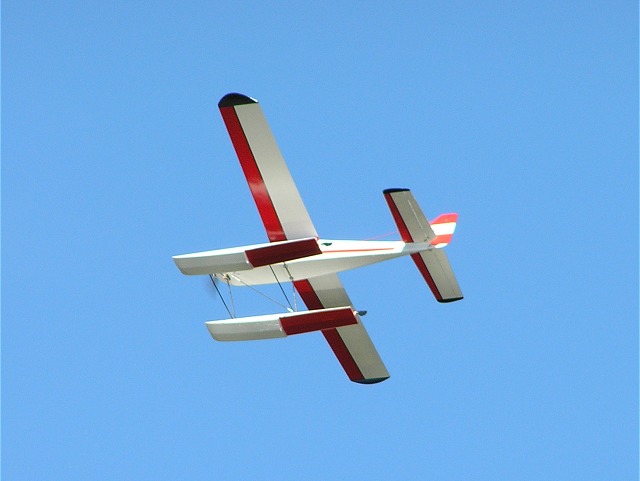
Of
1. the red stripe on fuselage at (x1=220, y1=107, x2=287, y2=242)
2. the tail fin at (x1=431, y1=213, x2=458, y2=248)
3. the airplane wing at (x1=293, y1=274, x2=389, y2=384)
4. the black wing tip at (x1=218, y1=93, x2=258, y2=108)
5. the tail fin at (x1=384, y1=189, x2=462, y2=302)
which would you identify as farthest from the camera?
the airplane wing at (x1=293, y1=274, x2=389, y2=384)

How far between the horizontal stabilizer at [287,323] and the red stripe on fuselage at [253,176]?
2.17 m

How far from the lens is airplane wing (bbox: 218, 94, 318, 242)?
89.2 ft

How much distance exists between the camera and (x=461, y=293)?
94.8 ft

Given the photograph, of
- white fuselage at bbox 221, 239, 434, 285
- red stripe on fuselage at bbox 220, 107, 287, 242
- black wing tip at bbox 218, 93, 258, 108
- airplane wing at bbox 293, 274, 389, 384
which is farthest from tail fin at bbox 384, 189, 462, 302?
black wing tip at bbox 218, 93, 258, 108

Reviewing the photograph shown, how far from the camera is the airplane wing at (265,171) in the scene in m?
27.2

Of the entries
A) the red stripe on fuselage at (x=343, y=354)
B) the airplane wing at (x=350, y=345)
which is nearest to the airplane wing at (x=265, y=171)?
the airplane wing at (x=350, y=345)

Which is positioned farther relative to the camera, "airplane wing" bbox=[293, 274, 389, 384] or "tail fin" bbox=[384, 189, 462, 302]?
"airplane wing" bbox=[293, 274, 389, 384]

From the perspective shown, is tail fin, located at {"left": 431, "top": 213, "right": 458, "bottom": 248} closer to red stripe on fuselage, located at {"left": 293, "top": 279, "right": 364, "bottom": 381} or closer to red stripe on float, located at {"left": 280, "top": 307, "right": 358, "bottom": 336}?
red stripe on float, located at {"left": 280, "top": 307, "right": 358, "bottom": 336}

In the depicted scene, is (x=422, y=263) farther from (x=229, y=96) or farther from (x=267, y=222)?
(x=229, y=96)

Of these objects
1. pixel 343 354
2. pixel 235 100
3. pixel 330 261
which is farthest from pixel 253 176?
pixel 343 354

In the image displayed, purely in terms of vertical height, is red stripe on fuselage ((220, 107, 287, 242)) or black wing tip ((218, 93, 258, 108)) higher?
black wing tip ((218, 93, 258, 108))

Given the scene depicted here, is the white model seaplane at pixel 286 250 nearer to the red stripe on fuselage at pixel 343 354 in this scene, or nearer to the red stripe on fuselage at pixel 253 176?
the red stripe on fuselage at pixel 253 176

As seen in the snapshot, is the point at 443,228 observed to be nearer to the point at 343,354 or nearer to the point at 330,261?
the point at 330,261

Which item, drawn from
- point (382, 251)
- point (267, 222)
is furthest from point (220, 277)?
point (382, 251)
